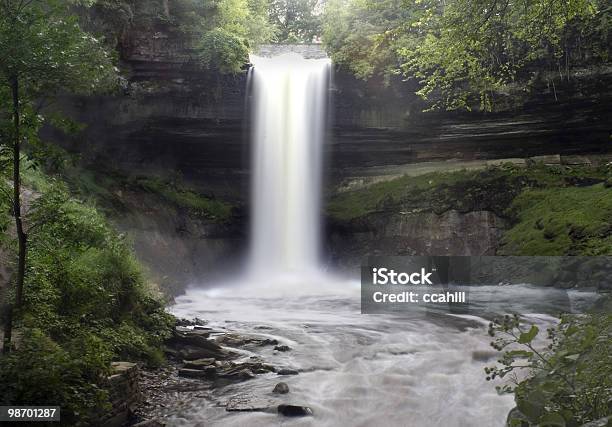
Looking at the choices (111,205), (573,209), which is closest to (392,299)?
(573,209)

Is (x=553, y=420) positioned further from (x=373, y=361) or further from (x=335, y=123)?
(x=335, y=123)

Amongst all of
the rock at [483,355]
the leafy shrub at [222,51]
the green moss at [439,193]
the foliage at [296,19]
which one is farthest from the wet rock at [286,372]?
the foliage at [296,19]

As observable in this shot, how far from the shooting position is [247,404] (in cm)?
613

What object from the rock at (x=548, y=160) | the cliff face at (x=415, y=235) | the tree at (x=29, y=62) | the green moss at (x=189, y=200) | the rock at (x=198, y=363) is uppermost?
the rock at (x=548, y=160)

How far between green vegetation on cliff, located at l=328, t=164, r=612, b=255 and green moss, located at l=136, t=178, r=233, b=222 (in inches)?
166

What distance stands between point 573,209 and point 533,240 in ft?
5.21

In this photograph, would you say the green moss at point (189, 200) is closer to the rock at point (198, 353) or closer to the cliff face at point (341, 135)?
the cliff face at point (341, 135)

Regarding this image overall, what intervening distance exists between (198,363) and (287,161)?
41.9ft

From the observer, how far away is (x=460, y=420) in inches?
228

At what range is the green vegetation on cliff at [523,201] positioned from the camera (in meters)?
13.5

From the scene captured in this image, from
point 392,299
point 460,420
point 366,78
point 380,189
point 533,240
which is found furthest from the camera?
point 380,189

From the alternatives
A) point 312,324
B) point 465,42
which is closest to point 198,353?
point 312,324

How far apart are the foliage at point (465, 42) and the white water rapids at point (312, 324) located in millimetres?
1993

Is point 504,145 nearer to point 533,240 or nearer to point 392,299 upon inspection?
point 533,240
